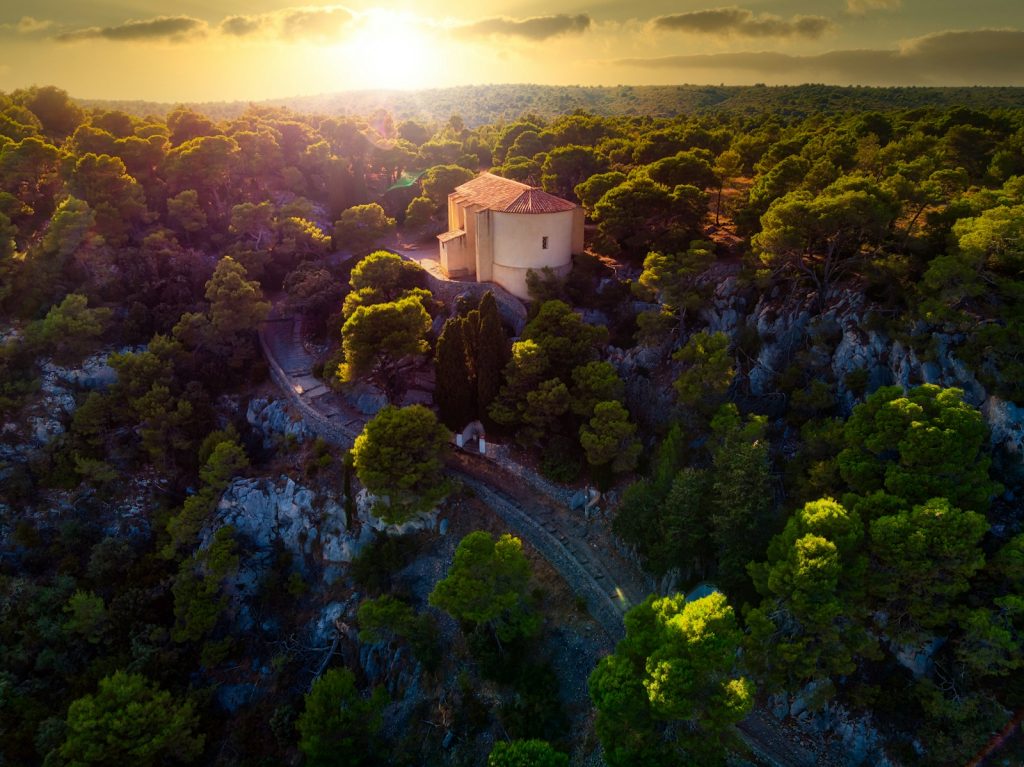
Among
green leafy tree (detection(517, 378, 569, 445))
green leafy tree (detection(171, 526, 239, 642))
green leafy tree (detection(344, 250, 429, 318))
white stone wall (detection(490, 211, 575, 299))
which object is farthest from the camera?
white stone wall (detection(490, 211, 575, 299))

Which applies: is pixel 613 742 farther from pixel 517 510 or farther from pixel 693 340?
pixel 693 340

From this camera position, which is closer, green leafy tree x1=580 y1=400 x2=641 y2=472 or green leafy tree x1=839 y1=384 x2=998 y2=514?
green leafy tree x1=839 y1=384 x2=998 y2=514

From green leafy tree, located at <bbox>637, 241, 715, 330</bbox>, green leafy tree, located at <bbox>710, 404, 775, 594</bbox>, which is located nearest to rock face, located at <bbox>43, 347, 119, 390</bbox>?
green leafy tree, located at <bbox>637, 241, 715, 330</bbox>

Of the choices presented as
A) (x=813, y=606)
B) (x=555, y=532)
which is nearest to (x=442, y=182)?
(x=555, y=532)

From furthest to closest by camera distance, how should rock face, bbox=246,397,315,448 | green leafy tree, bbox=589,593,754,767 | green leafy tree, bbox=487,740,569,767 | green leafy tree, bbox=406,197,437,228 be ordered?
green leafy tree, bbox=406,197,437,228
rock face, bbox=246,397,315,448
green leafy tree, bbox=487,740,569,767
green leafy tree, bbox=589,593,754,767

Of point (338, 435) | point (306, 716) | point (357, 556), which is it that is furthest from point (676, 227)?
point (306, 716)

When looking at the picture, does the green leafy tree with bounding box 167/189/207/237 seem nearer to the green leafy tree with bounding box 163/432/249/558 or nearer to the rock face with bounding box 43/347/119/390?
the rock face with bounding box 43/347/119/390

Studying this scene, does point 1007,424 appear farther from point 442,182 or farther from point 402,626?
point 442,182

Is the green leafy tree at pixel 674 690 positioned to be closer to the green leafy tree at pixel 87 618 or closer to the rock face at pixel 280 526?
the rock face at pixel 280 526
